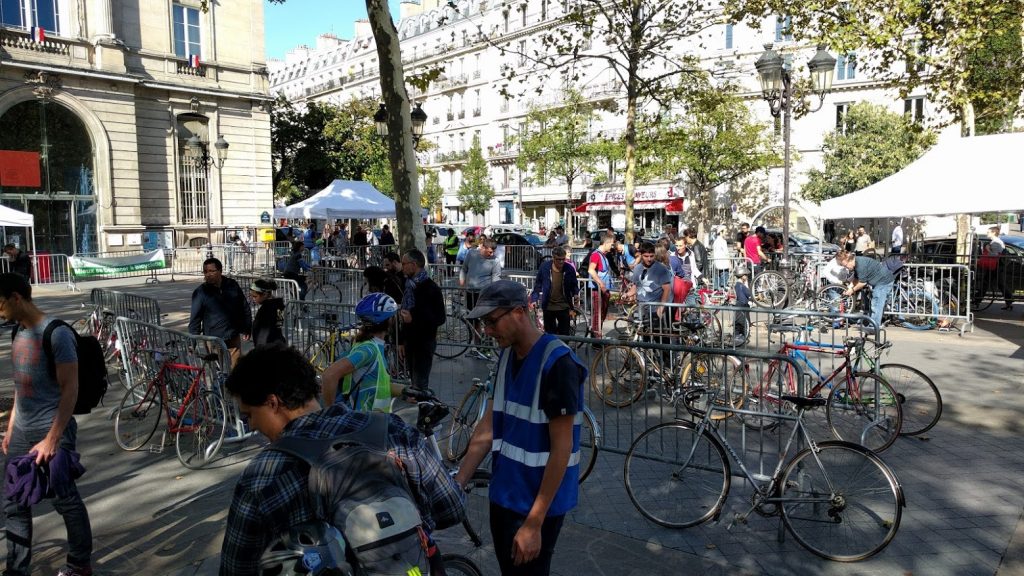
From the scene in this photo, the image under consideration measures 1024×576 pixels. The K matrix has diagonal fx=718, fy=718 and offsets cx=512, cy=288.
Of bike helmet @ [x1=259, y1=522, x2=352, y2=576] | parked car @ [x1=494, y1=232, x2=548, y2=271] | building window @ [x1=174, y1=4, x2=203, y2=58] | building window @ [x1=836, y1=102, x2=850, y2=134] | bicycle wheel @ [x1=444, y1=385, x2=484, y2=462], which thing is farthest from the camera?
building window @ [x1=836, y1=102, x2=850, y2=134]

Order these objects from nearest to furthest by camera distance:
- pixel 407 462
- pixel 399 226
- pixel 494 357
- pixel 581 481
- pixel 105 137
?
pixel 407 462, pixel 581 481, pixel 494 357, pixel 399 226, pixel 105 137

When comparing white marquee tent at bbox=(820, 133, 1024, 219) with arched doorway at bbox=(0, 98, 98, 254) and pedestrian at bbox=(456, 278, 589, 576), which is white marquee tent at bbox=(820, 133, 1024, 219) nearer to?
pedestrian at bbox=(456, 278, 589, 576)

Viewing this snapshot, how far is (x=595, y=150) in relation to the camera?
46.8 meters

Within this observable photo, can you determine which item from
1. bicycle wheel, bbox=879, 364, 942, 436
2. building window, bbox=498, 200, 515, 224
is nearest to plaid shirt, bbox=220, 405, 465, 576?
bicycle wheel, bbox=879, 364, 942, 436

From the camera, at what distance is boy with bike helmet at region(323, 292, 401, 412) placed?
13.7 ft

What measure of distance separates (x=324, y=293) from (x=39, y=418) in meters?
11.7

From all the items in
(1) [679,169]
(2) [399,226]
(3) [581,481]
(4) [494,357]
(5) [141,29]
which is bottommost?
(3) [581,481]

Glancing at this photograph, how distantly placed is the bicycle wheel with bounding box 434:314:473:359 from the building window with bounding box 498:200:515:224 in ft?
166

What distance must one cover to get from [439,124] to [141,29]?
39.9 metres

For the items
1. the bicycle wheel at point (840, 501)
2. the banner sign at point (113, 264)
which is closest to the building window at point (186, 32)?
the banner sign at point (113, 264)

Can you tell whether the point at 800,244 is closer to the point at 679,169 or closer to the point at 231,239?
the point at 679,169

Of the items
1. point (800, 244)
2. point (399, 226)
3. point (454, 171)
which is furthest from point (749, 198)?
point (399, 226)

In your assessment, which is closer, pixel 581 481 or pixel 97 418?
pixel 581 481

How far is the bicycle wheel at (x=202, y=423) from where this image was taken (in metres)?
6.50
